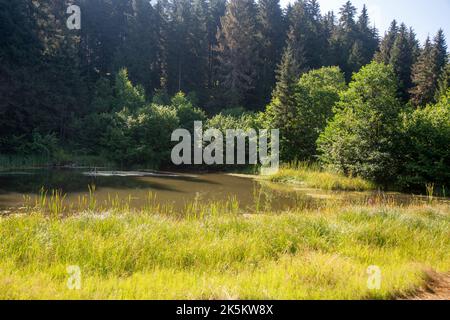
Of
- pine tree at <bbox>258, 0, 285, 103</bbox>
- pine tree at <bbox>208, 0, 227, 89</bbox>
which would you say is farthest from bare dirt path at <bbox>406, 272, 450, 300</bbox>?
pine tree at <bbox>208, 0, 227, 89</bbox>

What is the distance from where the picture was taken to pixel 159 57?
183 ft

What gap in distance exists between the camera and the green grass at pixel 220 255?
16.0ft

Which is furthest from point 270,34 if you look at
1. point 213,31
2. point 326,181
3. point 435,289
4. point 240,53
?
point 435,289

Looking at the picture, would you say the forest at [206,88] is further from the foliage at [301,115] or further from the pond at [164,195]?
the pond at [164,195]

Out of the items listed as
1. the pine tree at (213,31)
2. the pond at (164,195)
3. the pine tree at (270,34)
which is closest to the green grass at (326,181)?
the pond at (164,195)

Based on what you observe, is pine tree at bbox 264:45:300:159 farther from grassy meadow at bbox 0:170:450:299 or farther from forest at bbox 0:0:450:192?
grassy meadow at bbox 0:170:450:299

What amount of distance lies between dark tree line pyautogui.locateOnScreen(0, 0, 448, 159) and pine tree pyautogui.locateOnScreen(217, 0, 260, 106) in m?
0.14

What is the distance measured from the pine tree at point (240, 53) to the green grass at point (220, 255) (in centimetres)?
3971

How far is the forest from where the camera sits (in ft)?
76.8

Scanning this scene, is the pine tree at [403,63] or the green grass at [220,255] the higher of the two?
the pine tree at [403,63]

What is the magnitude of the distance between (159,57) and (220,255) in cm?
5234

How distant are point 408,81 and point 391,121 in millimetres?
40736
